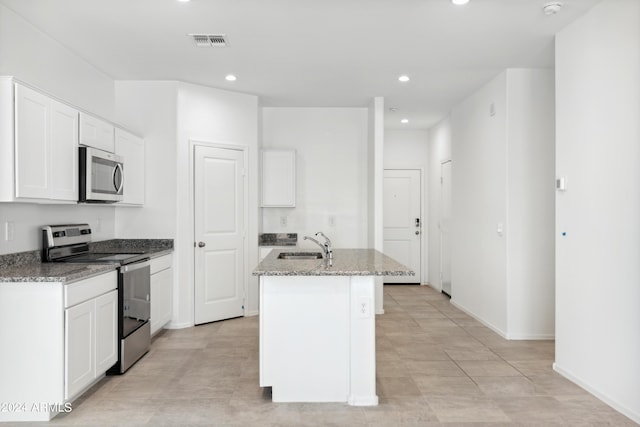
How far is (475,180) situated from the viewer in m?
5.12

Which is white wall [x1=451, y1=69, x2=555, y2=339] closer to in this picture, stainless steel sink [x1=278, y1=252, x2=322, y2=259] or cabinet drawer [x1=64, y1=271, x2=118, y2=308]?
stainless steel sink [x1=278, y1=252, x2=322, y2=259]

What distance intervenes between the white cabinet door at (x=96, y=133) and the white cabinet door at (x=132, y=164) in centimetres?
15

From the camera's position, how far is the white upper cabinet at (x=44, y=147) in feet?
8.91

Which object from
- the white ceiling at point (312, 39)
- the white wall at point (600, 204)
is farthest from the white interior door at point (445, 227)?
the white wall at point (600, 204)

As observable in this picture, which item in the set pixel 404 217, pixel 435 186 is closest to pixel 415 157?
pixel 435 186

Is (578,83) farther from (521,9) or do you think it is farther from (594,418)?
(594,418)

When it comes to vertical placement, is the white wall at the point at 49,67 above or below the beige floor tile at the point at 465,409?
above

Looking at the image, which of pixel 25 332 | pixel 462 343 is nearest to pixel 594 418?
pixel 462 343

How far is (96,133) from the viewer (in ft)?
11.9

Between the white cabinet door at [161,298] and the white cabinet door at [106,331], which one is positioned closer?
the white cabinet door at [106,331]

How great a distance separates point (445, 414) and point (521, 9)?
2.81 metres

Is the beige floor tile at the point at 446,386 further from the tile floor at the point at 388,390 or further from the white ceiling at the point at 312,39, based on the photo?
the white ceiling at the point at 312,39

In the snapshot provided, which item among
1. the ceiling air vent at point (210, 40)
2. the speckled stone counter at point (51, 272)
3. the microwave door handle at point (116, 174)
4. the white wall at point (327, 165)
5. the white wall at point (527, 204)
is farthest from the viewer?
the white wall at point (327, 165)

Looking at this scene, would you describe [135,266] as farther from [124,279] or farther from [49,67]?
[49,67]
